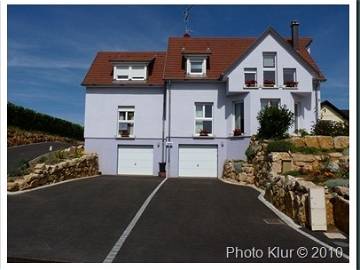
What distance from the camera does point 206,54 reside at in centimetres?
2294

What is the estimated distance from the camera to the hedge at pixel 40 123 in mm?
31005

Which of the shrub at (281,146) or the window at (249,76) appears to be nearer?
the shrub at (281,146)

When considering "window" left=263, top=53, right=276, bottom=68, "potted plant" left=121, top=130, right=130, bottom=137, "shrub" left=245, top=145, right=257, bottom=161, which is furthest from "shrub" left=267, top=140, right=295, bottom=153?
"potted plant" left=121, top=130, right=130, bottom=137

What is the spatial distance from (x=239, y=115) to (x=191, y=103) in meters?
3.03

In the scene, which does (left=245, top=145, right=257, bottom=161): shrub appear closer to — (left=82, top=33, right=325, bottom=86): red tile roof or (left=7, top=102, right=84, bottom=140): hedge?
(left=82, top=33, right=325, bottom=86): red tile roof

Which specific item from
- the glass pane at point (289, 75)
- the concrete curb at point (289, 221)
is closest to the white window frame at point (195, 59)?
the glass pane at point (289, 75)

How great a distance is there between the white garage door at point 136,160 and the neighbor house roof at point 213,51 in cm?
484

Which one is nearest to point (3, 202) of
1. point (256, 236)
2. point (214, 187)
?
point (256, 236)

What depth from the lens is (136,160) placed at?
2281 centimetres

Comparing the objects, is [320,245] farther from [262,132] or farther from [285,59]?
[285,59]

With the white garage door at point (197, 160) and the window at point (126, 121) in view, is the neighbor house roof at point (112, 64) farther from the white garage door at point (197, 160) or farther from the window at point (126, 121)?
the white garage door at point (197, 160)

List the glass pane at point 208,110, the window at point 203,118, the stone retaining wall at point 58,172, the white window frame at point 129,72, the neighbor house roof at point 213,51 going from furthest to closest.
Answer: the white window frame at point 129,72, the neighbor house roof at point 213,51, the glass pane at point 208,110, the window at point 203,118, the stone retaining wall at point 58,172
